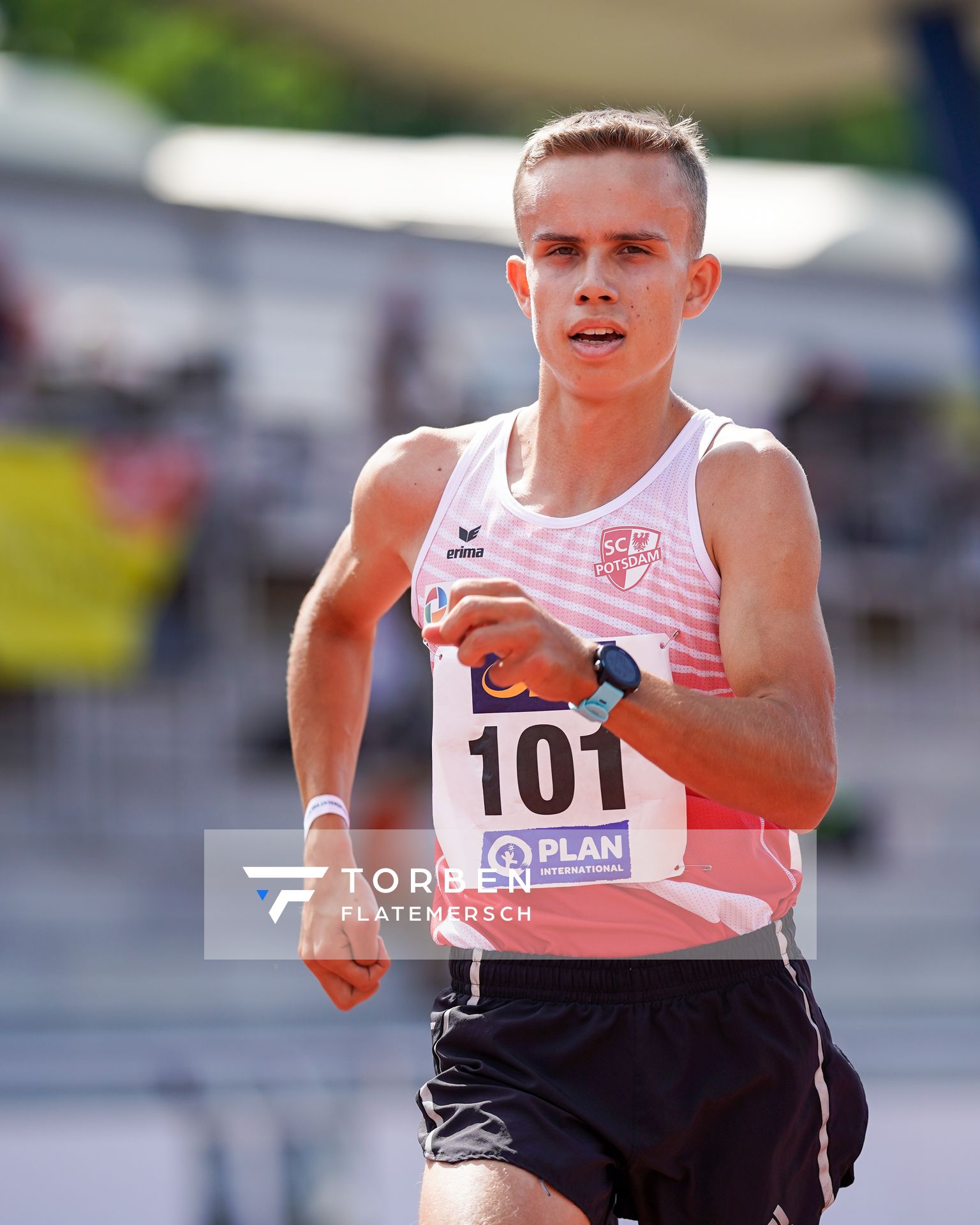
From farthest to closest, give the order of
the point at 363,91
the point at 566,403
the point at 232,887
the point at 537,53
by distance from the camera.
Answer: the point at 363,91, the point at 537,53, the point at 232,887, the point at 566,403

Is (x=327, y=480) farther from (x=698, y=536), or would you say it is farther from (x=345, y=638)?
(x=698, y=536)

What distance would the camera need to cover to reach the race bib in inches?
101

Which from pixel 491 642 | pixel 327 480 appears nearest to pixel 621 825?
pixel 491 642

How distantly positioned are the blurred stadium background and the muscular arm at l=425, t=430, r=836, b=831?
10.8 feet

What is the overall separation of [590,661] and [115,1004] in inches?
238

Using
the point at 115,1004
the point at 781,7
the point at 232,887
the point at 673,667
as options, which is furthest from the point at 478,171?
the point at 673,667

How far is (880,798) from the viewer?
10.5m

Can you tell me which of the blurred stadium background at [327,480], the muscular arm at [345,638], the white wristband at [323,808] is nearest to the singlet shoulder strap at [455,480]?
the muscular arm at [345,638]

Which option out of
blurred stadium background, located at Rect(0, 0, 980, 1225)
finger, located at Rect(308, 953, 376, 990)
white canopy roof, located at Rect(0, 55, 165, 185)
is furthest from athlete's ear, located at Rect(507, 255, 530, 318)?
white canopy roof, located at Rect(0, 55, 165, 185)

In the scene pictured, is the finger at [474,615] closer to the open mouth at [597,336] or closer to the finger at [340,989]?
the open mouth at [597,336]

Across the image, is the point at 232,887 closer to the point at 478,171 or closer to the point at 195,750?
the point at 195,750

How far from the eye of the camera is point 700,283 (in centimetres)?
273

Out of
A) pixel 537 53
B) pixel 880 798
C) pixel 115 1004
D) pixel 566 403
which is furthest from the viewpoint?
pixel 880 798

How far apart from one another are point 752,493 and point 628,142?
1.97 feet
